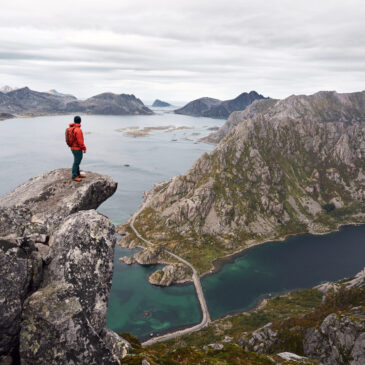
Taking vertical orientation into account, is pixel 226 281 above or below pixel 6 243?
below

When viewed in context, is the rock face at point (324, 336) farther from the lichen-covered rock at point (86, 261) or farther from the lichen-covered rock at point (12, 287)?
the lichen-covered rock at point (12, 287)

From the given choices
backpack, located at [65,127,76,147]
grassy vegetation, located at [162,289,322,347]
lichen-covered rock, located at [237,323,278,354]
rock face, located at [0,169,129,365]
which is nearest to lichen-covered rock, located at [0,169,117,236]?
rock face, located at [0,169,129,365]

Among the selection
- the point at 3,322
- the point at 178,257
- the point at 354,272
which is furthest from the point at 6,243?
the point at 354,272

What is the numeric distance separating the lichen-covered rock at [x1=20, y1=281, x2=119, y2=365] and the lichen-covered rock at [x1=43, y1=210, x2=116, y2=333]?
2646 mm

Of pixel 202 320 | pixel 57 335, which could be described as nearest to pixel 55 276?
pixel 57 335

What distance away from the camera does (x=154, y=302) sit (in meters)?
140

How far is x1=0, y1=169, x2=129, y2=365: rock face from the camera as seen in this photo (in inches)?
667

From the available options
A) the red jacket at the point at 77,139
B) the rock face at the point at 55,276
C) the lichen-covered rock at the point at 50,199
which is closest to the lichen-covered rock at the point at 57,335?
the rock face at the point at 55,276

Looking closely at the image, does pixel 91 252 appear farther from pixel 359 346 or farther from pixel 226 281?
pixel 226 281

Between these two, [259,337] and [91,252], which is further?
[259,337]

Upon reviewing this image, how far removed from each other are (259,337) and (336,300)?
1816 inches

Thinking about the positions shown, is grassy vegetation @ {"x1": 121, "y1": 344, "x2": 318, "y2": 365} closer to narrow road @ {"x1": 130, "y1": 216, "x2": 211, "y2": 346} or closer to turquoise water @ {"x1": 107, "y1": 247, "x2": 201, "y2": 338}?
narrow road @ {"x1": 130, "y1": 216, "x2": 211, "y2": 346}

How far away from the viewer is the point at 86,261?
2256 centimetres

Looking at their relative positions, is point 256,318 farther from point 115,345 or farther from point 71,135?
point 71,135
